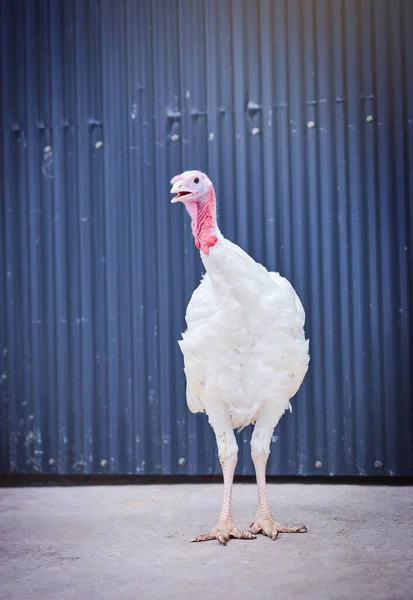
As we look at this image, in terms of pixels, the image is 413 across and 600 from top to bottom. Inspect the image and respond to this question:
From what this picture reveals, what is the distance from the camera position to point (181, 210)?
6656mm

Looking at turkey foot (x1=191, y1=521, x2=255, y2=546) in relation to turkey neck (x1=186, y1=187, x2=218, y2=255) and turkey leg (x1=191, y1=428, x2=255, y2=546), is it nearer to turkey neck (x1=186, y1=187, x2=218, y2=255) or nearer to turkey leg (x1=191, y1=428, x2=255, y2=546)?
turkey leg (x1=191, y1=428, x2=255, y2=546)

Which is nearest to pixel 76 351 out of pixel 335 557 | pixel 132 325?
pixel 132 325

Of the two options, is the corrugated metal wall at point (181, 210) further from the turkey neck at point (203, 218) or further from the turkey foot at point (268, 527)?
the turkey neck at point (203, 218)

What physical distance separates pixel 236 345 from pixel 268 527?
3.54 ft

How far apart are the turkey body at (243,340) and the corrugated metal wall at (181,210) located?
1.51 m

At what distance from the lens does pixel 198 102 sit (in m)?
6.64

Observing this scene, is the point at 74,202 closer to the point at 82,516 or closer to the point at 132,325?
the point at 132,325

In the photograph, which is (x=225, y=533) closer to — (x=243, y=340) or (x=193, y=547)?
(x=193, y=547)

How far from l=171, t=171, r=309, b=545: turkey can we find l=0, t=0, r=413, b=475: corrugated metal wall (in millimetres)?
1449

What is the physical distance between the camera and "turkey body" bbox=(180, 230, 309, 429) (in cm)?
482

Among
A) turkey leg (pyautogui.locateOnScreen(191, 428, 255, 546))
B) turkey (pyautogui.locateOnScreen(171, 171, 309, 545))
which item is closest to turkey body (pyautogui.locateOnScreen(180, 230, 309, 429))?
turkey (pyautogui.locateOnScreen(171, 171, 309, 545))

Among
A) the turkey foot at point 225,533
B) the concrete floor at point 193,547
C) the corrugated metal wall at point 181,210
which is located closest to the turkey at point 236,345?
the turkey foot at point 225,533

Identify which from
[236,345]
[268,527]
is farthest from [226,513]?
[236,345]

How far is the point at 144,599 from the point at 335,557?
3.71ft
